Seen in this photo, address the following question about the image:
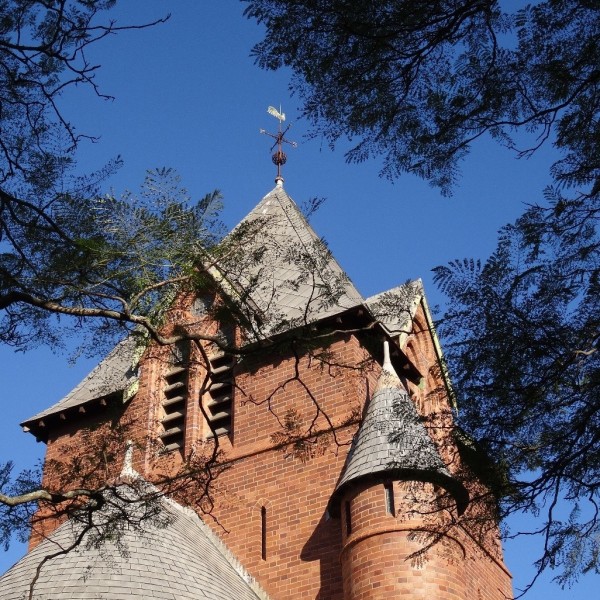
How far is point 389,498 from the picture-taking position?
16.8 metres

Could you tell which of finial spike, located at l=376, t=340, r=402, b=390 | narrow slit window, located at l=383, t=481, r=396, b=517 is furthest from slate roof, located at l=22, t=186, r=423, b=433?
narrow slit window, located at l=383, t=481, r=396, b=517

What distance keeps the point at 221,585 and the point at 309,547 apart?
2361mm

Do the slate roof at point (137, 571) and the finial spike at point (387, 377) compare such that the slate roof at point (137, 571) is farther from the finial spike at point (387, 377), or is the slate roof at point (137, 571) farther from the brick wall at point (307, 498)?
the finial spike at point (387, 377)

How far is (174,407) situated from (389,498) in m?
7.03

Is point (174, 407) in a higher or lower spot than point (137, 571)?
higher

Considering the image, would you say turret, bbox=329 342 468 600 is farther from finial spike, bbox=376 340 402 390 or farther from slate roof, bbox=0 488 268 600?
slate roof, bbox=0 488 268 600

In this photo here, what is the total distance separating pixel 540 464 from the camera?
8.61m

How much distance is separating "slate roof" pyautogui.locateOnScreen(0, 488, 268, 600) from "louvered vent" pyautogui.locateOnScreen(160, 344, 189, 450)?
13.3 ft

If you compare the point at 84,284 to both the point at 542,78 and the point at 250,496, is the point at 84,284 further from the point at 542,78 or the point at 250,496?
the point at 250,496

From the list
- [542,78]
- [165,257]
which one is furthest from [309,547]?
[542,78]

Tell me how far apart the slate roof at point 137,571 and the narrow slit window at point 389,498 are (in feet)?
8.39

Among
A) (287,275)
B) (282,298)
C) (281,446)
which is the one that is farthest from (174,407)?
(281,446)

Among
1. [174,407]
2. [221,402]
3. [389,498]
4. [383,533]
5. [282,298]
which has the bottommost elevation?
[383,533]

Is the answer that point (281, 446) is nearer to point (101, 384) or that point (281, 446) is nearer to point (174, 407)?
point (174, 407)
